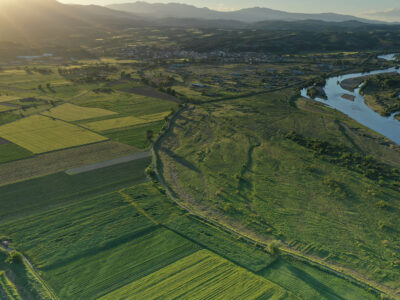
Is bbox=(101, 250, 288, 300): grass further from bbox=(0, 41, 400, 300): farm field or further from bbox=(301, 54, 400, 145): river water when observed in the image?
bbox=(301, 54, 400, 145): river water

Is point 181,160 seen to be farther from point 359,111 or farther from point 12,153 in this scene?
point 359,111

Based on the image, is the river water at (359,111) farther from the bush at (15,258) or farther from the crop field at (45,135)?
the bush at (15,258)

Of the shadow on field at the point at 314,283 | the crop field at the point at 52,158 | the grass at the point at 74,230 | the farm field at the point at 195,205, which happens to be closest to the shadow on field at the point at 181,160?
the farm field at the point at 195,205

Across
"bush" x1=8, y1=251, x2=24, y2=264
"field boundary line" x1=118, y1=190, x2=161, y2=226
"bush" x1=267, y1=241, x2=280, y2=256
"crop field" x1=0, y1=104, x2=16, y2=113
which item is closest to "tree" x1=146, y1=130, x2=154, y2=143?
"field boundary line" x1=118, y1=190, x2=161, y2=226

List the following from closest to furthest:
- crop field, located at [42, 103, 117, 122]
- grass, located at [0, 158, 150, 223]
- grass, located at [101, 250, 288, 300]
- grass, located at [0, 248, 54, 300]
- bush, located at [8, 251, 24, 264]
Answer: grass, located at [0, 248, 54, 300]
grass, located at [101, 250, 288, 300]
bush, located at [8, 251, 24, 264]
grass, located at [0, 158, 150, 223]
crop field, located at [42, 103, 117, 122]

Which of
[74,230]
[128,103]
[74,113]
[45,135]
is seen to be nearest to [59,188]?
[74,230]

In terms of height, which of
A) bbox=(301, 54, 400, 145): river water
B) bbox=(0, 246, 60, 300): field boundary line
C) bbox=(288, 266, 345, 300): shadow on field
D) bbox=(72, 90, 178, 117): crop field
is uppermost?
bbox=(301, 54, 400, 145): river water
